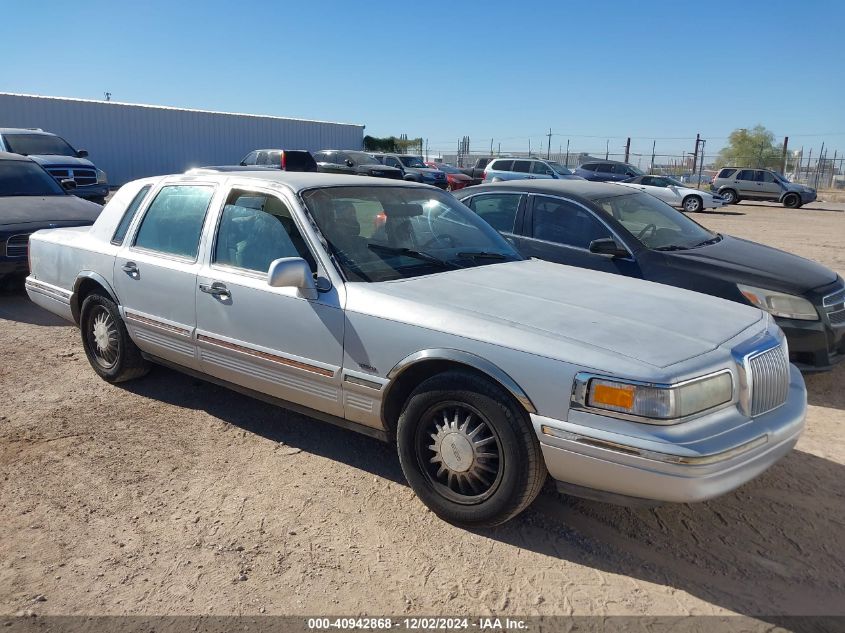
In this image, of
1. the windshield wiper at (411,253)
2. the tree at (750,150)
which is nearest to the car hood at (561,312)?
the windshield wiper at (411,253)

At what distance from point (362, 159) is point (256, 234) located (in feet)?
69.1

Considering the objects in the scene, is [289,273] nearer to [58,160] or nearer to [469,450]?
[469,450]

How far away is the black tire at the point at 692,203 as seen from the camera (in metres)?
24.3

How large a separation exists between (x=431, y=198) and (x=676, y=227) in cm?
287

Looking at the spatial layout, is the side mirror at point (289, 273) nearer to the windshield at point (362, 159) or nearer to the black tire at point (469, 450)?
the black tire at point (469, 450)

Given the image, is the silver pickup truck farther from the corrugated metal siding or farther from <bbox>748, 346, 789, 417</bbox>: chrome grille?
the corrugated metal siding

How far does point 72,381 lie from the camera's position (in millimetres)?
5254

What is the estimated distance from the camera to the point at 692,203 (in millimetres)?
24453

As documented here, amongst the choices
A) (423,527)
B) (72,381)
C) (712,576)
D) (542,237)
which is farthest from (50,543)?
(542,237)

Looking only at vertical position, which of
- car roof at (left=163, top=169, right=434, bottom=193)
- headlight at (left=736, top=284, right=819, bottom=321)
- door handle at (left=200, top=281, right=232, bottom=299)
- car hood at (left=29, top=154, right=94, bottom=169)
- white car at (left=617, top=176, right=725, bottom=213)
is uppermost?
car roof at (left=163, top=169, right=434, bottom=193)

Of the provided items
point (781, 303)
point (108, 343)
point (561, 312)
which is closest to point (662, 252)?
point (781, 303)

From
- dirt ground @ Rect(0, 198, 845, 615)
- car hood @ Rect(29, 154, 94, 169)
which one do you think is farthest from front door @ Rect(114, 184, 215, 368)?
car hood @ Rect(29, 154, 94, 169)

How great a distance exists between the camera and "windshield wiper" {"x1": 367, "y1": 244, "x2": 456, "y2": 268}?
3895mm

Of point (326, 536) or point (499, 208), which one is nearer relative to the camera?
point (326, 536)
